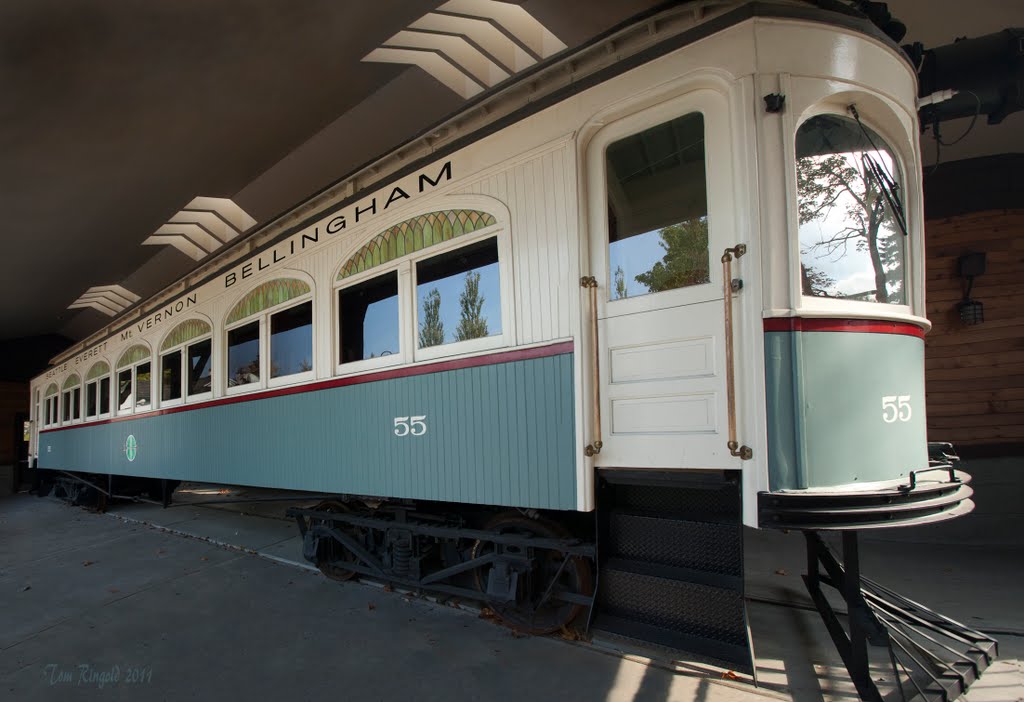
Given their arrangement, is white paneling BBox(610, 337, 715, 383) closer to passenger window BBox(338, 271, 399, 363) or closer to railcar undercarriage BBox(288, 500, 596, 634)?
railcar undercarriage BBox(288, 500, 596, 634)

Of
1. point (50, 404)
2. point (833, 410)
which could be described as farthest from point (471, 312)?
point (50, 404)

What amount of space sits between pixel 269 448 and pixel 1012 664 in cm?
516

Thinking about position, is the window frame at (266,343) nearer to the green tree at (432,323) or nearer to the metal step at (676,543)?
the green tree at (432,323)

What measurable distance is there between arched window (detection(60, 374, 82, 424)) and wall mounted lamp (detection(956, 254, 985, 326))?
1366cm

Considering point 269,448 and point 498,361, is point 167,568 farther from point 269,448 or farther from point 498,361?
point 498,361

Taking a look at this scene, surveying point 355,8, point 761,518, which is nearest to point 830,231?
point 761,518

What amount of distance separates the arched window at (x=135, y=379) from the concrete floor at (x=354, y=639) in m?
2.54

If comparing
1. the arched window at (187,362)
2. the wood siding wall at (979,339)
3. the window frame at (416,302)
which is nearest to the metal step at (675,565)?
the window frame at (416,302)

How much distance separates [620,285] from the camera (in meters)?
2.52

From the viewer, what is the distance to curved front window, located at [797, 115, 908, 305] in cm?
225

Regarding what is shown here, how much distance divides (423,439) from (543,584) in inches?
45.1

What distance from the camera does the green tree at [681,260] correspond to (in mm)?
2303

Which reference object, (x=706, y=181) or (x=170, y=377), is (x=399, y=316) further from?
(x=170, y=377)

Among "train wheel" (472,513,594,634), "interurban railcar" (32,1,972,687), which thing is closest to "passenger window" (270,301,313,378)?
"interurban railcar" (32,1,972,687)
